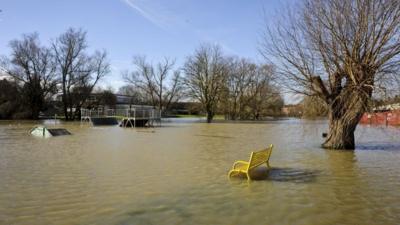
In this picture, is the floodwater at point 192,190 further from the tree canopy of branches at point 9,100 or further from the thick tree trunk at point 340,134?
the tree canopy of branches at point 9,100

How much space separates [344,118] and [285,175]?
701 cm

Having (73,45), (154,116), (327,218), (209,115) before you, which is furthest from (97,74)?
(327,218)

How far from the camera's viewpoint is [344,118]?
54.0 ft

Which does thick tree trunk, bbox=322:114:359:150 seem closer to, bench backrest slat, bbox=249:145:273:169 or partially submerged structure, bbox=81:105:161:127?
bench backrest slat, bbox=249:145:273:169

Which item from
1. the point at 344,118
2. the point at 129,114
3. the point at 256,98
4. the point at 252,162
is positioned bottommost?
the point at 252,162

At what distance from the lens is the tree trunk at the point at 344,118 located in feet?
51.4

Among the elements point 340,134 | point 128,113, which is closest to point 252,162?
point 340,134

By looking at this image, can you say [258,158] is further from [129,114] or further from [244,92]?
[244,92]

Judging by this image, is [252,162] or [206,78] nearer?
[252,162]

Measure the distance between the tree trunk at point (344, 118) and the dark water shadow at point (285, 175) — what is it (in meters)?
5.48

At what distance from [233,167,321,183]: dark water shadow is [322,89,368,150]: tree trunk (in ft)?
18.0

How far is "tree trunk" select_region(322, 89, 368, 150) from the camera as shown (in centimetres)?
1568

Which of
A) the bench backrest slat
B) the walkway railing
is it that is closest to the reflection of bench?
the bench backrest slat

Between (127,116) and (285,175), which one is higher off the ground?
(127,116)
